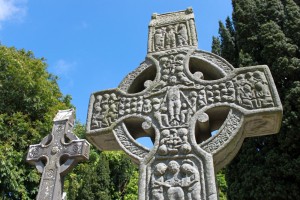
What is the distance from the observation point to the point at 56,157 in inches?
207

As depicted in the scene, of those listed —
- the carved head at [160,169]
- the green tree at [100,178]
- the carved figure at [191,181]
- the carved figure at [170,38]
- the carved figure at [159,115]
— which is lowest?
the carved figure at [191,181]

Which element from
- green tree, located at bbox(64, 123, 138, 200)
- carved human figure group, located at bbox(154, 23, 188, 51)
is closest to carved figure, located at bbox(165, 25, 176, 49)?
carved human figure group, located at bbox(154, 23, 188, 51)

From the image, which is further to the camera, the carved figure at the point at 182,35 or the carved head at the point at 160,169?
the carved figure at the point at 182,35

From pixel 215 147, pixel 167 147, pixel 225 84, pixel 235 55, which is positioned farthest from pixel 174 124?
pixel 235 55

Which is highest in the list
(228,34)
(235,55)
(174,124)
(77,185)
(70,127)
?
(228,34)

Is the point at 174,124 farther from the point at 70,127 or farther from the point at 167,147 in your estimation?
the point at 70,127

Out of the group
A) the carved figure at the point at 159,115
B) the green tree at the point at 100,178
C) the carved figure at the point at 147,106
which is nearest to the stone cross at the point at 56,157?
the carved figure at the point at 147,106

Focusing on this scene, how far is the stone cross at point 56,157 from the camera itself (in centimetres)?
498

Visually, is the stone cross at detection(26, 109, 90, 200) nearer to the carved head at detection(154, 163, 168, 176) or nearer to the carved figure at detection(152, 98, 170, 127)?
the carved figure at detection(152, 98, 170, 127)

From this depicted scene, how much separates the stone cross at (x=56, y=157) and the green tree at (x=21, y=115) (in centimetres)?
653

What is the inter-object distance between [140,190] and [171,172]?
1.22 ft

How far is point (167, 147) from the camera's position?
332 centimetres

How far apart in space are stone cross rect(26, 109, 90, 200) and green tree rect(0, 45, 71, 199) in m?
6.53

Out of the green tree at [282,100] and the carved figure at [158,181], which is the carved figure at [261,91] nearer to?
the carved figure at [158,181]
